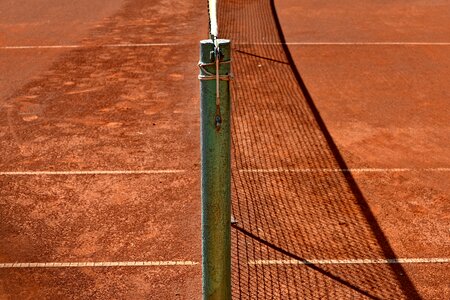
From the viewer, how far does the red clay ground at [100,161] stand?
7.94 m

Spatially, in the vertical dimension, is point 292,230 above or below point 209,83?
below

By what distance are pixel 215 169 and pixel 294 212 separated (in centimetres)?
557

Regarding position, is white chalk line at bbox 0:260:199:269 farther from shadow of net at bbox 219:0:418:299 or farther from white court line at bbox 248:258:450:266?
white court line at bbox 248:258:450:266

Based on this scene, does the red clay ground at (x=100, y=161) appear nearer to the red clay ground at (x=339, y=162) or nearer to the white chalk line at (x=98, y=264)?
the white chalk line at (x=98, y=264)

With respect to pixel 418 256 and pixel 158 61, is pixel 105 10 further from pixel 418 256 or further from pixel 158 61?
pixel 418 256

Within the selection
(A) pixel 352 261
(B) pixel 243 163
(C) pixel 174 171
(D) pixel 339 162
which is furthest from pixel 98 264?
(D) pixel 339 162

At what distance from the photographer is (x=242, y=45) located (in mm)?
Answer: 18328

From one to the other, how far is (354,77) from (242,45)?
3953 mm

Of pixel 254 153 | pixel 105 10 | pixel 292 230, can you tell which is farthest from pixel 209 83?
pixel 105 10

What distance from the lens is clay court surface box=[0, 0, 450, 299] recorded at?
794 cm

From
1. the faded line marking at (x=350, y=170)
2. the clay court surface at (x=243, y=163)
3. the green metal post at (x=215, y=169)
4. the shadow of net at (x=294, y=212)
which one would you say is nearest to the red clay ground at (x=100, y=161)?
the clay court surface at (x=243, y=163)

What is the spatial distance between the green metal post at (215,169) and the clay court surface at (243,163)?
3384 millimetres

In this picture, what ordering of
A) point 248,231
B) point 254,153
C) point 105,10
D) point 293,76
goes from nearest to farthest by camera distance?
point 248,231 < point 254,153 < point 293,76 < point 105,10

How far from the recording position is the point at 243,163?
36.0ft
